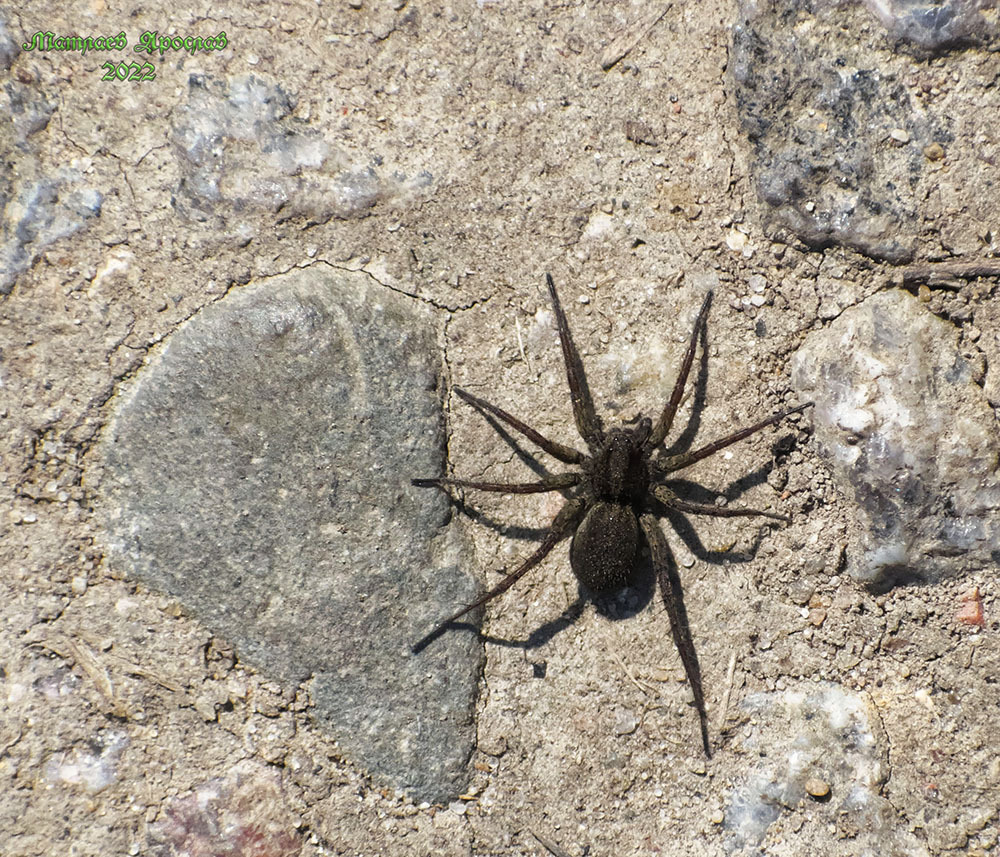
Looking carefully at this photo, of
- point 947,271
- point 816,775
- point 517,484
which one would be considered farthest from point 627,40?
point 816,775

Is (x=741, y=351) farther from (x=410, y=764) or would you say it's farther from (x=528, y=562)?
(x=410, y=764)

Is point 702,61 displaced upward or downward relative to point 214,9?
downward

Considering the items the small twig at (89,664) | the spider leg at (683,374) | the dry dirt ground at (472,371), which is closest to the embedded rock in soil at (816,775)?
the dry dirt ground at (472,371)

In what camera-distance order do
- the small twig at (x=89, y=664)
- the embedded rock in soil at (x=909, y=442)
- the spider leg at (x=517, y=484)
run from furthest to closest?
1. the spider leg at (x=517, y=484)
2. the small twig at (x=89, y=664)
3. the embedded rock in soil at (x=909, y=442)

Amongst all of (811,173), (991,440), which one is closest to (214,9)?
(811,173)

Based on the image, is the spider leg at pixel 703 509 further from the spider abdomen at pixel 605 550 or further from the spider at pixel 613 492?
the spider abdomen at pixel 605 550

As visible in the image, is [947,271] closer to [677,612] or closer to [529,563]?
[677,612]
